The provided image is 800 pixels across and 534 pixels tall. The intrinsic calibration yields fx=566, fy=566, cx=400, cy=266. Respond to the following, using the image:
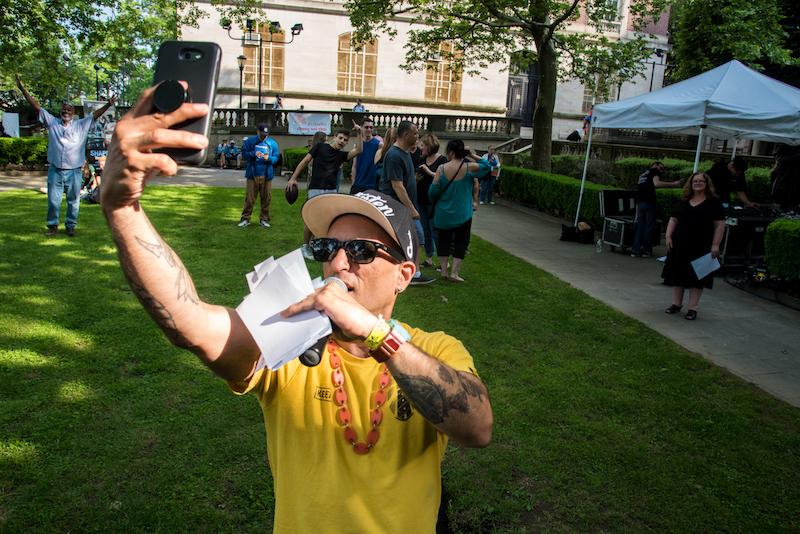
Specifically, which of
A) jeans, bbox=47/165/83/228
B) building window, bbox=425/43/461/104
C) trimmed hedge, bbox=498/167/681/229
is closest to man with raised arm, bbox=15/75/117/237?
jeans, bbox=47/165/83/228

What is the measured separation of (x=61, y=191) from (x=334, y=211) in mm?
9024

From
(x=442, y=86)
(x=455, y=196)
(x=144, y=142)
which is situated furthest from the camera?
(x=442, y=86)

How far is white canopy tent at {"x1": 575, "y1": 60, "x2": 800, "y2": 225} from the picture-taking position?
30.5ft

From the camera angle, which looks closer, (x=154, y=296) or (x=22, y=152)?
(x=154, y=296)

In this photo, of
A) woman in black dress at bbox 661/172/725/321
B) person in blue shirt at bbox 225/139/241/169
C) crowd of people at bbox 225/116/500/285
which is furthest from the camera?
person in blue shirt at bbox 225/139/241/169

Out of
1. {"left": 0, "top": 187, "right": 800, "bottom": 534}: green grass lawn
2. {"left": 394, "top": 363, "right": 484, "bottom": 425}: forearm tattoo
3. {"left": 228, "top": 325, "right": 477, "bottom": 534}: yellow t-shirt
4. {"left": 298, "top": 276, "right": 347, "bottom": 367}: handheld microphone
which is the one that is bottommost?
{"left": 0, "top": 187, "right": 800, "bottom": 534}: green grass lawn

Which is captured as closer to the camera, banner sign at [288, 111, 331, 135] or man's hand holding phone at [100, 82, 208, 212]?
man's hand holding phone at [100, 82, 208, 212]

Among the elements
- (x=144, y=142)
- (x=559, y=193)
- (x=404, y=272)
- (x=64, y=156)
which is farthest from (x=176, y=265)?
(x=559, y=193)

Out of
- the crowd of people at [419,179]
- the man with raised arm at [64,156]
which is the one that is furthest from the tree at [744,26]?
the man with raised arm at [64,156]

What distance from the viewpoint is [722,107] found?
9.49 metres

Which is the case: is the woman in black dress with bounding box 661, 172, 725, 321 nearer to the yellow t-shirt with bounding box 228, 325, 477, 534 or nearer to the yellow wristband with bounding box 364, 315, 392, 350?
the yellow t-shirt with bounding box 228, 325, 477, 534

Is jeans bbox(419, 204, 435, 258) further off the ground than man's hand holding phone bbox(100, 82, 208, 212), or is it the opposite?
man's hand holding phone bbox(100, 82, 208, 212)

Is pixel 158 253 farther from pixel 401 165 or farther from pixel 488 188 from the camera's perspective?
pixel 488 188

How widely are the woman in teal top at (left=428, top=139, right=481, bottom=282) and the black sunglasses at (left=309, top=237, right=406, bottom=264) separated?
6250 mm
